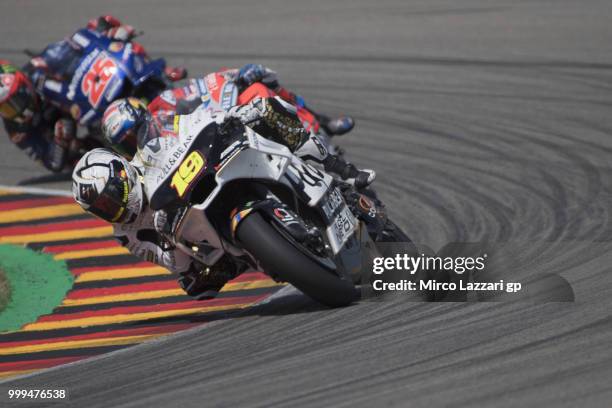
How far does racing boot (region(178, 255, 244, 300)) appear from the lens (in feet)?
25.7

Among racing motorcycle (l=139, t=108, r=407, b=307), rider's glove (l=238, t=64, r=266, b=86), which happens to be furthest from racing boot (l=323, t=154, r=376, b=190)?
Result: rider's glove (l=238, t=64, r=266, b=86)

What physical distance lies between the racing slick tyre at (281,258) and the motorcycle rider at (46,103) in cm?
506

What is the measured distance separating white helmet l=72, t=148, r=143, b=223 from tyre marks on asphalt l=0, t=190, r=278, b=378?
3.42 feet

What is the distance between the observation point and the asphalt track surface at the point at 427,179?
5926 mm

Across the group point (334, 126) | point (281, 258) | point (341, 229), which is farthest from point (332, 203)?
point (334, 126)

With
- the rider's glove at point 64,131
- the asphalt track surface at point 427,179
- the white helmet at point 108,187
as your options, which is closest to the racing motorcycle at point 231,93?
the asphalt track surface at point 427,179

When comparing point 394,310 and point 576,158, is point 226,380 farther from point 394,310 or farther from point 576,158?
point 576,158

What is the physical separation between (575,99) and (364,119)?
2.35m

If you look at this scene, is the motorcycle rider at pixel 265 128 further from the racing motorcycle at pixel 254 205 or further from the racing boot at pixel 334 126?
the racing boot at pixel 334 126

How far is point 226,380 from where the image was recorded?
248 inches

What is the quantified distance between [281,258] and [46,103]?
619cm

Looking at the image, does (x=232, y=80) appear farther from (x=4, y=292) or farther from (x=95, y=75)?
(x=4, y=292)

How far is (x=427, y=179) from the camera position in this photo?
11.0 meters

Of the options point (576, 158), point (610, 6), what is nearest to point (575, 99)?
point (576, 158)
